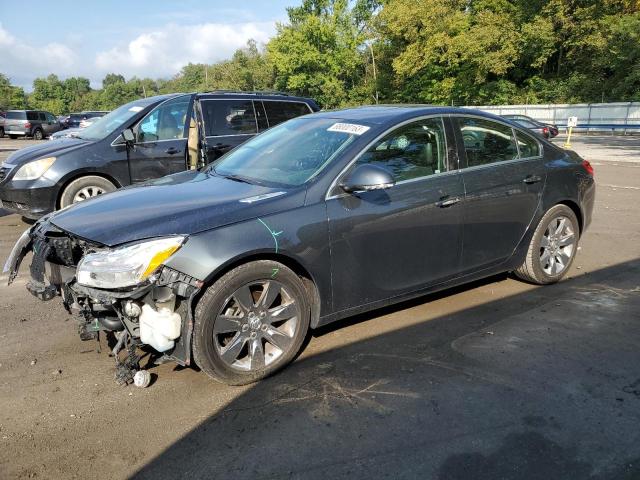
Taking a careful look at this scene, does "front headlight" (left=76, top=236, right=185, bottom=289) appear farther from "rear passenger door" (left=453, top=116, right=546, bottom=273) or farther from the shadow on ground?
"rear passenger door" (left=453, top=116, right=546, bottom=273)

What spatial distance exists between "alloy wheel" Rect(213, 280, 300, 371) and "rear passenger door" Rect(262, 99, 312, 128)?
5486 mm

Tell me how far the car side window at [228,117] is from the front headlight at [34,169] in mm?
2161

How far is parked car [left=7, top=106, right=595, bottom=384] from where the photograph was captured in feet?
9.83

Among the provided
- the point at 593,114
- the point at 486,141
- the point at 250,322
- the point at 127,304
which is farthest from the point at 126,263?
the point at 593,114

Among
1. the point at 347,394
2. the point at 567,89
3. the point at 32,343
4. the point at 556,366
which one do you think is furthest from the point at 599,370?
the point at 567,89

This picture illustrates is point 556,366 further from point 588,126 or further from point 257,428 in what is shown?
point 588,126

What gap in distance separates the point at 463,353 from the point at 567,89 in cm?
4488

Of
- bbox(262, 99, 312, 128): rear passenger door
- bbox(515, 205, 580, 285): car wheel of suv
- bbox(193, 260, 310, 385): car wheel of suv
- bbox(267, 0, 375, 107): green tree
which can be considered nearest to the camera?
bbox(193, 260, 310, 385): car wheel of suv

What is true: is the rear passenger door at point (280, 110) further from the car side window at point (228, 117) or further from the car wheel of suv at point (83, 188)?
the car wheel of suv at point (83, 188)

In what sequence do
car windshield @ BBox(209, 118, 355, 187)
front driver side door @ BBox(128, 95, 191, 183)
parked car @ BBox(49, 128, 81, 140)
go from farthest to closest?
1. parked car @ BBox(49, 128, 81, 140)
2. front driver side door @ BBox(128, 95, 191, 183)
3. car windshield @ BBox(209, 118, 355, 187)

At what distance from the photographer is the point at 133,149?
7.50m

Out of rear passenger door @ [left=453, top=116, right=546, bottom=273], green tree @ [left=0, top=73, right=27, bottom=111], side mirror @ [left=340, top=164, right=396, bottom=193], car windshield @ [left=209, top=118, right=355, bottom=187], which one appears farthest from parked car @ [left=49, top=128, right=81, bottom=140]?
green tree @ [left=0, top=73, right=27, bottom=111]

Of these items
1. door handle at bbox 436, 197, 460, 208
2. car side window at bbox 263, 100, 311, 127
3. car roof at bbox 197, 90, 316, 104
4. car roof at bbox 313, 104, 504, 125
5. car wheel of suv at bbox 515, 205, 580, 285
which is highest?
car roof at bbox 197, 90, 316, 104

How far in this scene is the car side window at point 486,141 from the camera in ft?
14.0
